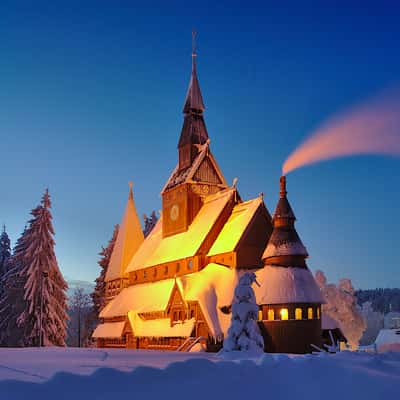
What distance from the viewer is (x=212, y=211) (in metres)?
46.8

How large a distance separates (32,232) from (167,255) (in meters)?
13.1

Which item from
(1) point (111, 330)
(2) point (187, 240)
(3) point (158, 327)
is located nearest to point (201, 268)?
(2) point (187, 240)

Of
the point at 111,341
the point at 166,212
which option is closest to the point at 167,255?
the point at 166,212

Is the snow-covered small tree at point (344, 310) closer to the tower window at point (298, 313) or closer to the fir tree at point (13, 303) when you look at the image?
the tower window at point (298, 313)

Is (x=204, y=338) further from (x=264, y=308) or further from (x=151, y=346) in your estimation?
(x=151, y=346)

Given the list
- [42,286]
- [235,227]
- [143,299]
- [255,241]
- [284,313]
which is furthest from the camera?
[143,299]

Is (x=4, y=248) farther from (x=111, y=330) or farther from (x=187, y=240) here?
(x=187, y=240)

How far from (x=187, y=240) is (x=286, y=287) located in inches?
549

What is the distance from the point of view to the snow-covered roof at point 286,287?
34688 mm

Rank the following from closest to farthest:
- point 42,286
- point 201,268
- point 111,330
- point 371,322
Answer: point 201,268 → point 42,286 → point 111,330 → point 371,322

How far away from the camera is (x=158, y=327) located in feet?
141

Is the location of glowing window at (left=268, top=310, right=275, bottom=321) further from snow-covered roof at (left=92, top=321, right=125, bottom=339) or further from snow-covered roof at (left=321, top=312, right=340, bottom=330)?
snow-covered roof at (left=92, top=321, right=125, bottom=339)

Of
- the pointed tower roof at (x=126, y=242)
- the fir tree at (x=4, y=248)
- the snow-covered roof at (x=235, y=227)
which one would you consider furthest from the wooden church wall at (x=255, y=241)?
the fir tree at (x=4, y=248)

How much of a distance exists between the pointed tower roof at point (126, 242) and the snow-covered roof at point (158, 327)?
13.5 meters
